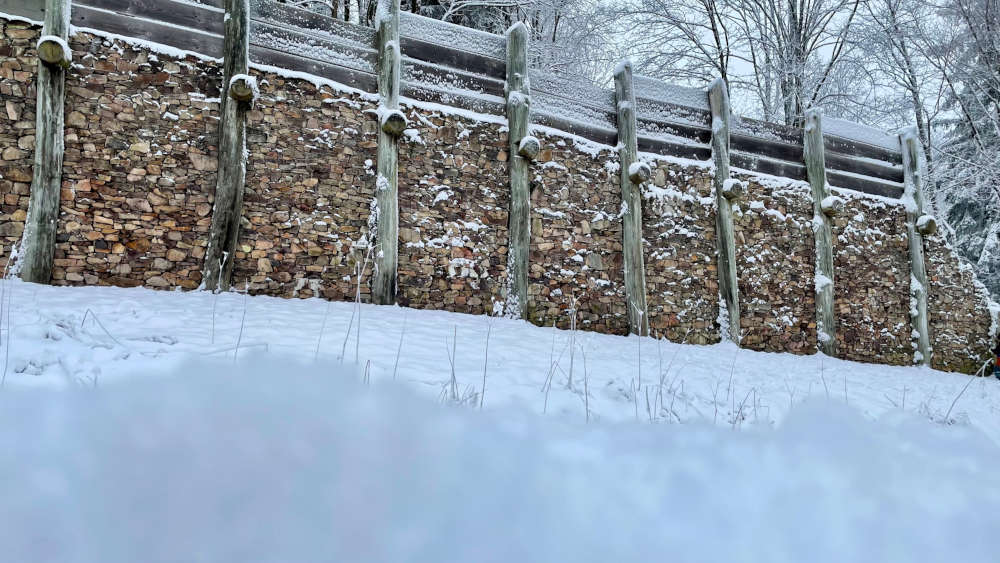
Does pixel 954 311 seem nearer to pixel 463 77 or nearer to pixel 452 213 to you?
pixel 452 213

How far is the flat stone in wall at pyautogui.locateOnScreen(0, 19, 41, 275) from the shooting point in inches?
199

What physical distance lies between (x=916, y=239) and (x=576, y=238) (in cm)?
632

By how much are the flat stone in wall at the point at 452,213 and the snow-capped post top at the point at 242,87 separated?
172cm

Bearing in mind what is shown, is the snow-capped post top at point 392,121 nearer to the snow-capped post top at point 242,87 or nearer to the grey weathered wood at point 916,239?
the snow-capped post top at point 242,87

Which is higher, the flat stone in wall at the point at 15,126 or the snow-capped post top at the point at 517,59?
the snow-capped post top at the point at 517,59

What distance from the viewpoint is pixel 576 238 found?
7.38 meters

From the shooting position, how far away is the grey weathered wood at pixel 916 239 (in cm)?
913

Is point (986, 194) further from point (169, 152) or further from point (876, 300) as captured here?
point (169, 152)

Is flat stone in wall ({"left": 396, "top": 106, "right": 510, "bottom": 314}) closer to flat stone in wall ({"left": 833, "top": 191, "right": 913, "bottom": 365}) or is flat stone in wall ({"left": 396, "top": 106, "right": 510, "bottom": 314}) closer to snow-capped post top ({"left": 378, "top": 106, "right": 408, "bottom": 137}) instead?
snow-capped post top ({"left": 378, "top": 106, "right": 408, "bottom": 137})

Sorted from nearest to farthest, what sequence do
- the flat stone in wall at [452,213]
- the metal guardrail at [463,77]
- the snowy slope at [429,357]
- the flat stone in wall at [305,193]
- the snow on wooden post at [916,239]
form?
the snowy slope at [429,357] → the metal guardrail at [463,77] → the flat stone in wall at [305,193] → the flat stone in wall at [452,213] → the snow on wooden post at [916,239]

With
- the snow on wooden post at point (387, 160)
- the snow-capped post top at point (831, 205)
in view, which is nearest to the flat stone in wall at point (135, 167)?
the snow on wooden post at point (387, 160)

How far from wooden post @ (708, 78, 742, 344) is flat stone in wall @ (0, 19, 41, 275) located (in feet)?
26.9

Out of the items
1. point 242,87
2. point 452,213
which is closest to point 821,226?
point 452,213

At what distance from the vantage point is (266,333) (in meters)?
3.88
